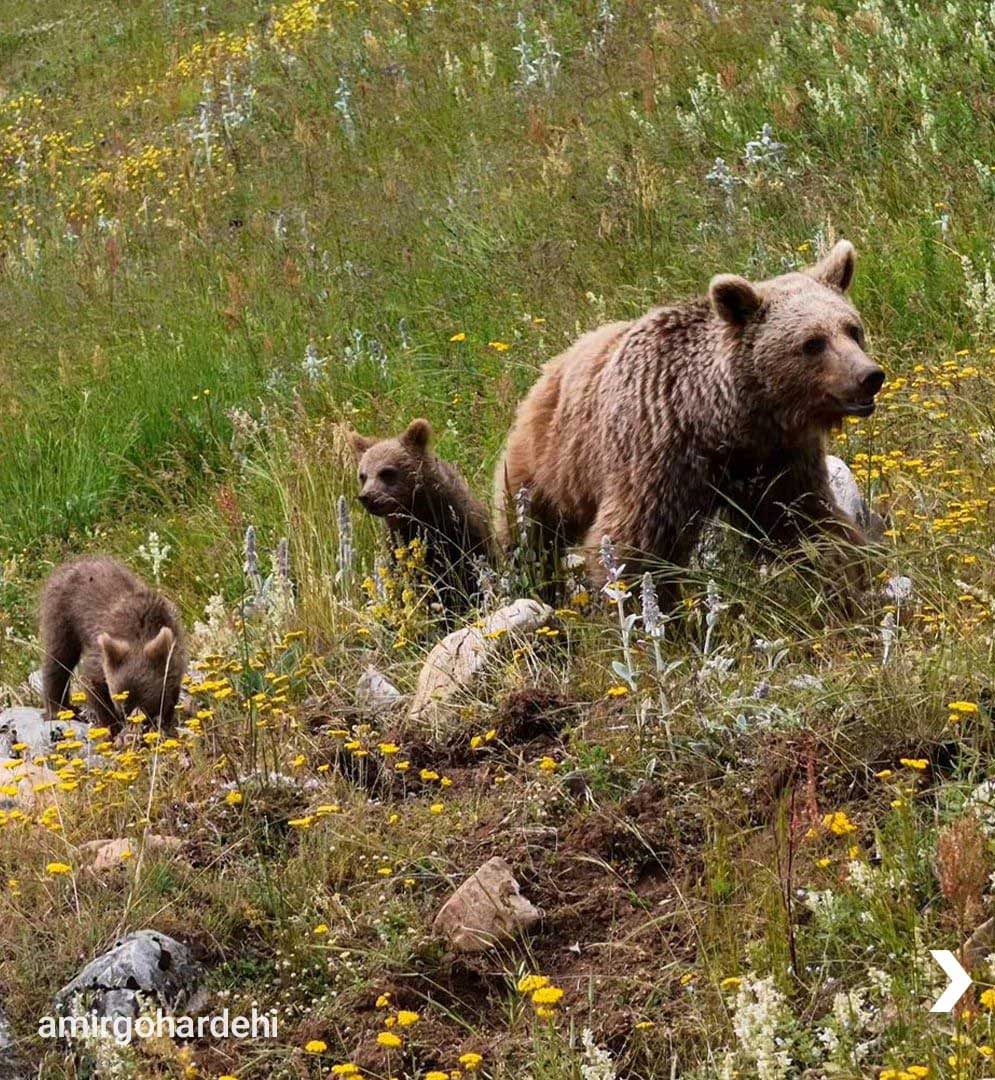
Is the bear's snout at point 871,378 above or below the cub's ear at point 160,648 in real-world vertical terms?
above

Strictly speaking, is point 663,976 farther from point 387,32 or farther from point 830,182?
point 387,32

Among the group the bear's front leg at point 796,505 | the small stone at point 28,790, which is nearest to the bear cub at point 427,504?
the bear's front leg at point 796,505

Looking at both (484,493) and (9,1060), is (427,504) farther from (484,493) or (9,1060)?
(9,1060)

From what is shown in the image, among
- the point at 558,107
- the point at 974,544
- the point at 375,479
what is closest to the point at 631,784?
the point at 974,544

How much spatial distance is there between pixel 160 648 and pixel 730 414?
2539mm

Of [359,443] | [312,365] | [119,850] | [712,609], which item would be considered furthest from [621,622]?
[312,365]

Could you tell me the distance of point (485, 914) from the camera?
4.15 meters

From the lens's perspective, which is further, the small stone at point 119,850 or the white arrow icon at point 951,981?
the small stone at point 119,850

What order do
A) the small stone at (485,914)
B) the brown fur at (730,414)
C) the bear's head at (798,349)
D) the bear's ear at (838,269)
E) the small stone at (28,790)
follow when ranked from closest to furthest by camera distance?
the small stone at (485,914), the small stone at (28,790), the bear's head at (798,349), the brown fur at (730,414), the bear's ear at (838,269)

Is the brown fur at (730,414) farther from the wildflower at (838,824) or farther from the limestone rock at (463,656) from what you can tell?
the wildflower at (838,824)

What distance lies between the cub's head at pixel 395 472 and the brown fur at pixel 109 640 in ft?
3.53

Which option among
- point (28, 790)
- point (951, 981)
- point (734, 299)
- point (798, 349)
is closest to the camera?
point (951, 981)

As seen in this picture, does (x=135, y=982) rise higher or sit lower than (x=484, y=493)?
higher

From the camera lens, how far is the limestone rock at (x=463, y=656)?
17.9 ft
